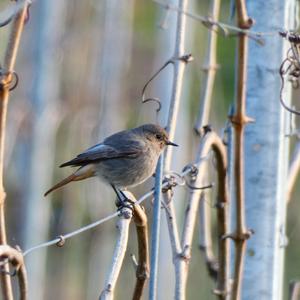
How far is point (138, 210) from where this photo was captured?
244 cm

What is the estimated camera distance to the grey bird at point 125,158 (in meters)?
3.67

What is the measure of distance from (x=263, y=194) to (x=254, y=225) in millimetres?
91

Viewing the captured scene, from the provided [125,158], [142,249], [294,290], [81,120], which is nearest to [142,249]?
[142,249]

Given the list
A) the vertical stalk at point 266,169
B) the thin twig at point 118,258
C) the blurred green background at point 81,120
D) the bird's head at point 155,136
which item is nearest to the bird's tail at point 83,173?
the bird's head at point 155,136

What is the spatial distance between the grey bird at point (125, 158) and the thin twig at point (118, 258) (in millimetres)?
1380

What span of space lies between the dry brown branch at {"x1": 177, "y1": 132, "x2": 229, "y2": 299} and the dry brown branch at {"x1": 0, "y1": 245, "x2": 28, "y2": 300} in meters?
0.60

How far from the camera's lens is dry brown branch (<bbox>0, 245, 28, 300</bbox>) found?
177cm

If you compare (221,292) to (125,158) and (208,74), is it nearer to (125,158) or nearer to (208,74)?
(208,74)

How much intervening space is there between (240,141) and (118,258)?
2.07 ft

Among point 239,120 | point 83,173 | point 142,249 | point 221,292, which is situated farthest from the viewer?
point 83,173

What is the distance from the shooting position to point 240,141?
2.57 m

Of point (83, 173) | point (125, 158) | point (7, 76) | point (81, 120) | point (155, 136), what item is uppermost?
point (81, 120)

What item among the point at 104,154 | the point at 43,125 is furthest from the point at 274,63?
the point at 43,125

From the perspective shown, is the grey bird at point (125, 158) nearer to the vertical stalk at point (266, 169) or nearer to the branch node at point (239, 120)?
the vertical stalk at point (266, 169)
